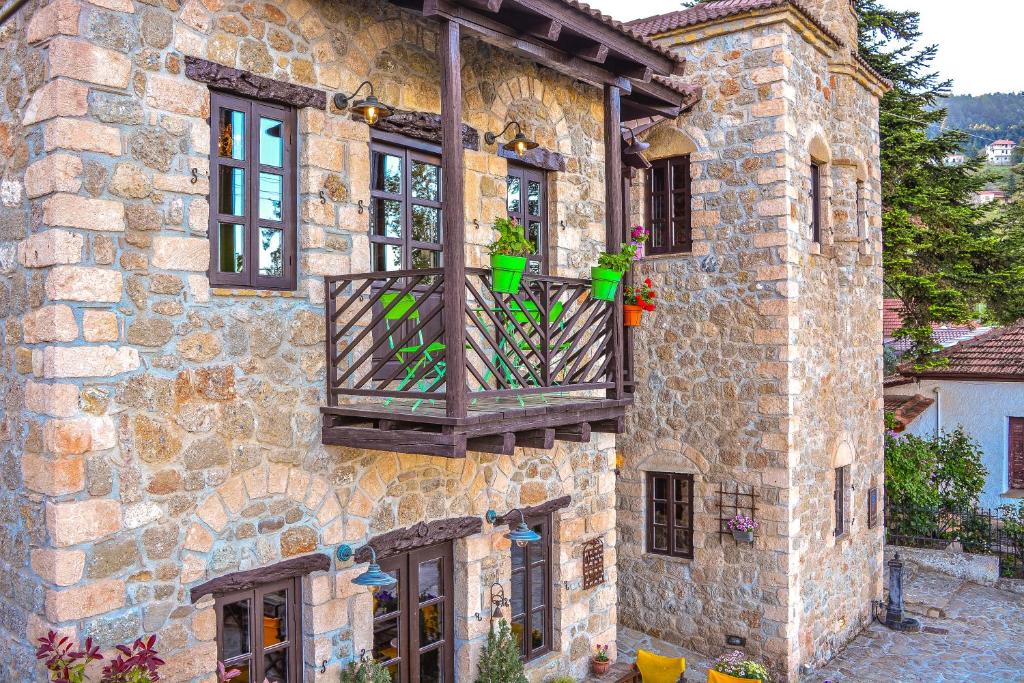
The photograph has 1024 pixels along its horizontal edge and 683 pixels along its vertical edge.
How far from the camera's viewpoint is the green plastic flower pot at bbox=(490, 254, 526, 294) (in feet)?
19.5

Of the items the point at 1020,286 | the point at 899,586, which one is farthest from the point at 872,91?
the point at 899,586

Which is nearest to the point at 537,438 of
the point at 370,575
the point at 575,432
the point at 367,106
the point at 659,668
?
the point at 575,432

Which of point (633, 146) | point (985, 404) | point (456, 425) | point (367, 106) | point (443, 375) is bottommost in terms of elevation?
point (985, 404)

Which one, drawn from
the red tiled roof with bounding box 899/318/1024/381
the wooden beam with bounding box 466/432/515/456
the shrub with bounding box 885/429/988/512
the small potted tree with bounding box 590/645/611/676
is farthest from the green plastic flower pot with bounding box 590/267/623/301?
the red tiled roof with bounding box 899/318/1024/381

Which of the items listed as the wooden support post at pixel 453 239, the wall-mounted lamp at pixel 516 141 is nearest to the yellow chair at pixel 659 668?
the wooden support post at pixel 453 239

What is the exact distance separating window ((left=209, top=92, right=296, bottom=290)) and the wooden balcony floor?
42.1 inches

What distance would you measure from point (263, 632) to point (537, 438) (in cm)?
235

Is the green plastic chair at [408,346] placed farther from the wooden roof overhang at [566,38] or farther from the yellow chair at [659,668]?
the yellow chair at [659,668]

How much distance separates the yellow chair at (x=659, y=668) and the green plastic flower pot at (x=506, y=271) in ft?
15.3

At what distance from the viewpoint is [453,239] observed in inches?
214

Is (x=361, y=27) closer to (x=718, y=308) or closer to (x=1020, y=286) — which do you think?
(x=718, y=308)

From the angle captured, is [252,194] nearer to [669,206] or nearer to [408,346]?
[408,346]

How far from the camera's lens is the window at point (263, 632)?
556 cm

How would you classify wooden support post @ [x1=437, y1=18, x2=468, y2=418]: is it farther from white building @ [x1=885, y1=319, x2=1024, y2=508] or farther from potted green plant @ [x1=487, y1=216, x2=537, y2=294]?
white building @ [x1=885, y1=319, x2=1024, y2=508]
